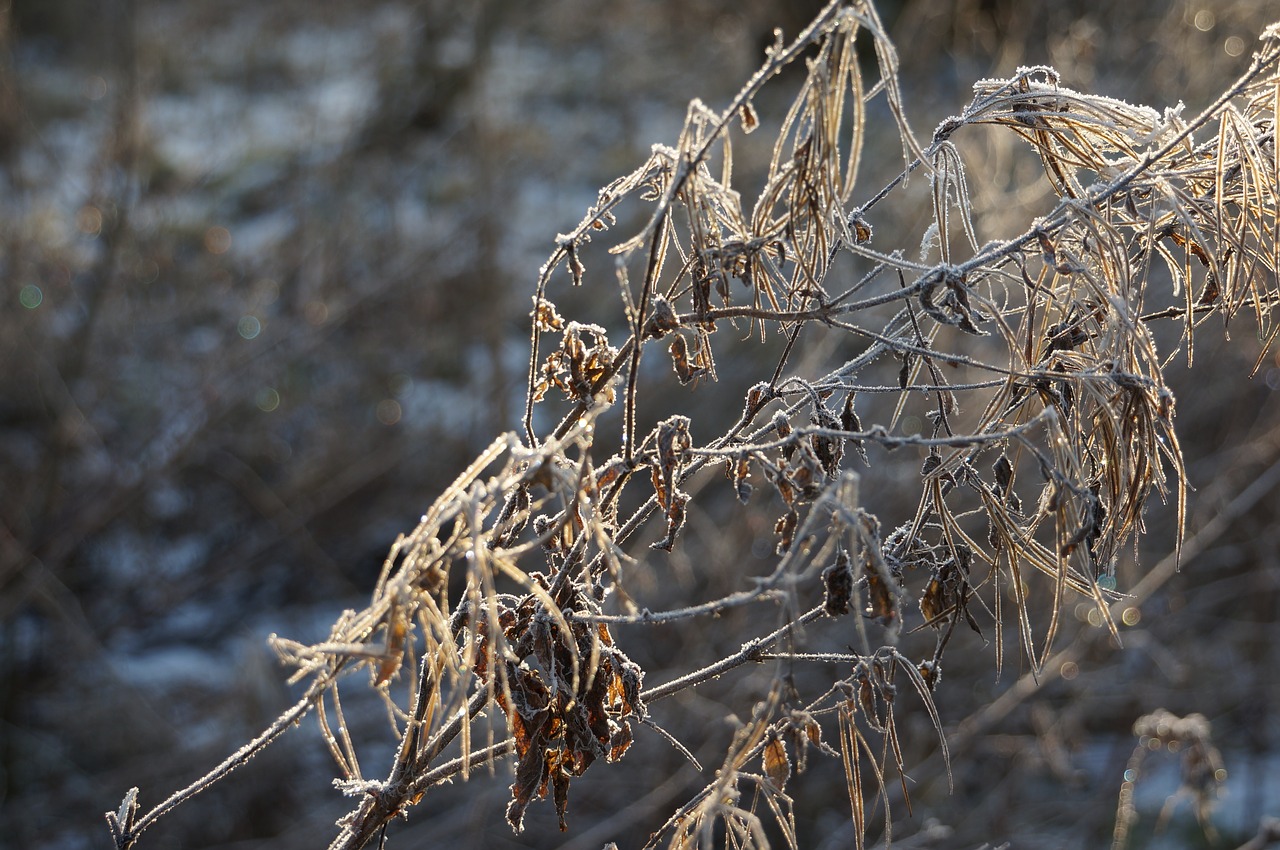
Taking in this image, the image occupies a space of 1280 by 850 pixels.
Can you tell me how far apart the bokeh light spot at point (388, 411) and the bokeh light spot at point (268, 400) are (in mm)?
467

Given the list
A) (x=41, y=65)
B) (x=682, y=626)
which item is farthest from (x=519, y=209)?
(x=41, y=65)

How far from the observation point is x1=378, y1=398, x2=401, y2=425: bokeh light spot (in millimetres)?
5211

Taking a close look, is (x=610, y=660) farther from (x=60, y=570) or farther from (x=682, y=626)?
(x=60, y=570)

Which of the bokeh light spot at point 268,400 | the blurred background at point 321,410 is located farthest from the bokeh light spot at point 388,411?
the bokeh light spot at point 268,400

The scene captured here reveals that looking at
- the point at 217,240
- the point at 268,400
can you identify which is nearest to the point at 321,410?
the point at 268,400

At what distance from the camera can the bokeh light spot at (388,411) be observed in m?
5.21

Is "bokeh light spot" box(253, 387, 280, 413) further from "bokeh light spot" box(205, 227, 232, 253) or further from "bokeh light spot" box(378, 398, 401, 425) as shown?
"bokeh light spot" box(205, 227, 232, 253)

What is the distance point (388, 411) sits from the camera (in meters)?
5.29

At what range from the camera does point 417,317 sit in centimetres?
532

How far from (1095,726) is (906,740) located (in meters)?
1.16

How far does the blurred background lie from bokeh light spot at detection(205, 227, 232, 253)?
0.02m

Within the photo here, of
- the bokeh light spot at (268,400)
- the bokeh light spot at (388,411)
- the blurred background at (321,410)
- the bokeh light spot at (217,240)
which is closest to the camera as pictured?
the blurred background at (321,410)

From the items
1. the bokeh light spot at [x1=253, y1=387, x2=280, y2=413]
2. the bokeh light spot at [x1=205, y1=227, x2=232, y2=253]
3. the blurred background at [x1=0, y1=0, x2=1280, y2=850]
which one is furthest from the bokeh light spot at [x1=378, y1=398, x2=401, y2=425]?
the bokeh light spot at [x1=205, y1=227, x2=232, y2=253]

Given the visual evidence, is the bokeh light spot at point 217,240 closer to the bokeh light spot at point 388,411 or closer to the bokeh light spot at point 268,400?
the bokeh light spot at point 268,400
